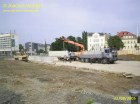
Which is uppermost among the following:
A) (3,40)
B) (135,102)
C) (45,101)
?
(3,40)

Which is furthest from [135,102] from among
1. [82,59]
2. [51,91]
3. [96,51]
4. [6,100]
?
[82,59]

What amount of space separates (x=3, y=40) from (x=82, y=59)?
9891cm

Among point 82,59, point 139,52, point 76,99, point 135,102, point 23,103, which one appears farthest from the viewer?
point 139,52

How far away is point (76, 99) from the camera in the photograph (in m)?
9.18

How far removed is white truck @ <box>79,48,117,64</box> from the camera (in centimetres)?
3453

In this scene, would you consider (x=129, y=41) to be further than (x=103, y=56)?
Yes

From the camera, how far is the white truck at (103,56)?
34.5 meters

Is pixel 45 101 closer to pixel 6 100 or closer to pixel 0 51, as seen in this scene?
pixel 6 100

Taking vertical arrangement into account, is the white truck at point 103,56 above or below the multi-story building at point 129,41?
below

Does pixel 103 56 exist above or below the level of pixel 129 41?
below

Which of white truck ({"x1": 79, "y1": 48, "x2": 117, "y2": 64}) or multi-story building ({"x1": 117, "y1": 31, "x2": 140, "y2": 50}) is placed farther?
multi-story building ({"x1": 117, "y1": 31, "x2": 140, "y2": 50})

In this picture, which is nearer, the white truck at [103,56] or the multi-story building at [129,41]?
the white truck at [103,56]

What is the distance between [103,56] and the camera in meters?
35.3

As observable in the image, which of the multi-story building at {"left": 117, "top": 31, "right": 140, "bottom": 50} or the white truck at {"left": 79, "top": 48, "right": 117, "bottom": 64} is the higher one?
the multi-story building at {"left": 117, "top": 31, "right": 140, "bottom": 50}
